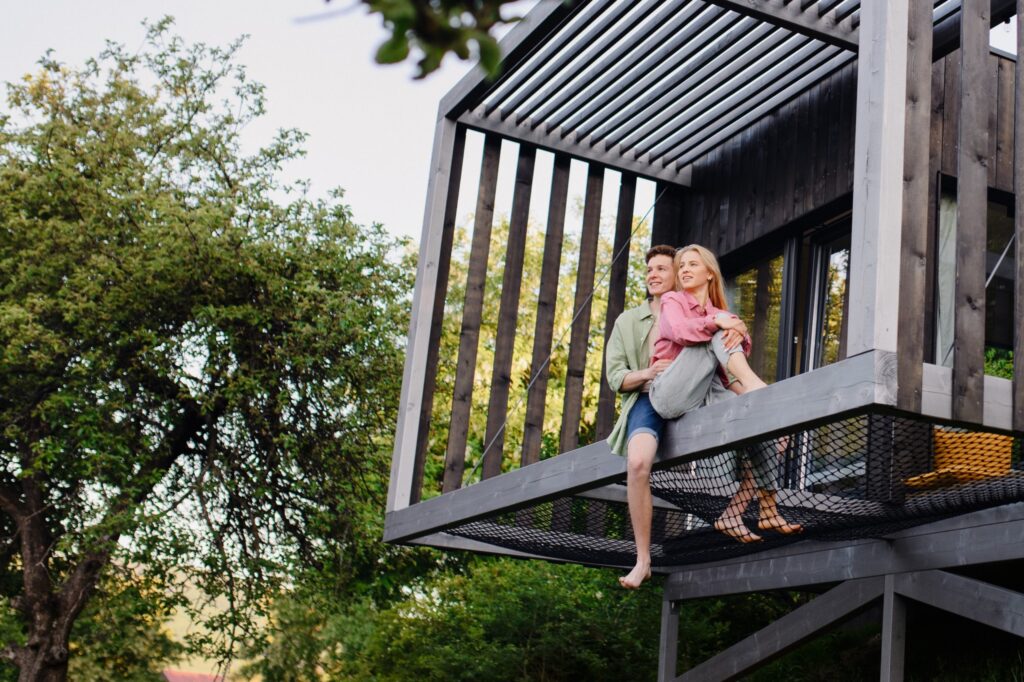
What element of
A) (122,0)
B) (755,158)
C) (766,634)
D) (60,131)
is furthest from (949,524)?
(122,0)

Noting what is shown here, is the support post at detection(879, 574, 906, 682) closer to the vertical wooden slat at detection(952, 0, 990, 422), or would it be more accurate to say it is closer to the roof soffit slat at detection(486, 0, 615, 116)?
the vertical wooden slat at detection(952, 0, 990, 422)

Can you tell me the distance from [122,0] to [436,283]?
12.9 metres

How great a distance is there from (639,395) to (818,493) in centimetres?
107

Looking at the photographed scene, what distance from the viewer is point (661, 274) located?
202 inches

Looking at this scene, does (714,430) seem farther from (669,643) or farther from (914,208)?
(669,643)

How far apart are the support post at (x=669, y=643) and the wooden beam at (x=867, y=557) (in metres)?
0.13

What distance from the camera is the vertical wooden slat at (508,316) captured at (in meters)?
7.56

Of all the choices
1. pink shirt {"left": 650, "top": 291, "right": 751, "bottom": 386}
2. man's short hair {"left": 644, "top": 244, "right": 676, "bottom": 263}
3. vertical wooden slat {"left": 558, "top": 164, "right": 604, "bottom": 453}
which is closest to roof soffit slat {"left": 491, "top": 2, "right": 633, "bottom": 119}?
vertical wooden slat {"left": 558, "top": 164, "right": 604, "bottom": 453}

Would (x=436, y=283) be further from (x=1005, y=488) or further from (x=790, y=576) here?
(x=1005, y=488)

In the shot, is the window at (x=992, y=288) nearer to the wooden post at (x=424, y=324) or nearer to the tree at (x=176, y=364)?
the wooden post at (x=424, y=324)

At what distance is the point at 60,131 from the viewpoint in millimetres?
12531

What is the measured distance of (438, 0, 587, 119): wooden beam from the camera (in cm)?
641

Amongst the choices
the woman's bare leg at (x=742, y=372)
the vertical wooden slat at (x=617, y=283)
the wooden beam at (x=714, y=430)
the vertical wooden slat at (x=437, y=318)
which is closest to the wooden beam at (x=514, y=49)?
the vertical wooden slat at (x=437, y=318)

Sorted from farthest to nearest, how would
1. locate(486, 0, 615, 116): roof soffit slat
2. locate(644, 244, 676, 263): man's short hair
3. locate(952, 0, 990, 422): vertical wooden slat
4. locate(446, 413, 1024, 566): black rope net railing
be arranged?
locate(486, 0, 615, 116): roof soffit slat, locate(644, 244, 676, 263): man's short hair, locate(446, 413, 1024, 566): black rope net railing, locate(952, 0, 990, 422): vertical wooden slat
